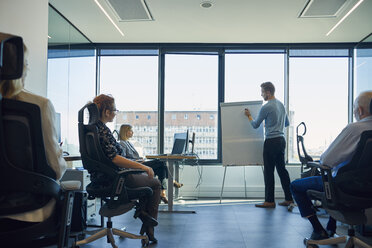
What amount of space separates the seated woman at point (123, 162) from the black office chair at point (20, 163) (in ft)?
3.56

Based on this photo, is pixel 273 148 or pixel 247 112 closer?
pixel 273 148

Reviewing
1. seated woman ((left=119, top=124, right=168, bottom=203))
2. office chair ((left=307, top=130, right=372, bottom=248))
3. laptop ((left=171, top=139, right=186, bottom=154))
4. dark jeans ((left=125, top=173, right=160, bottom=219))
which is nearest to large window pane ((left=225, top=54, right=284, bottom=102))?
laptop ((left=171, top=139, right=186, bottom=154))

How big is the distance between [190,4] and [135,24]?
1.06 m

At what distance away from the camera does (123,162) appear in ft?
8.28

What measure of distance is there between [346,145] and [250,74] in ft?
12.2

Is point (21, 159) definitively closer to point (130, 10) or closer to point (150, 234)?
point (150, 234)

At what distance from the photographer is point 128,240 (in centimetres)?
298

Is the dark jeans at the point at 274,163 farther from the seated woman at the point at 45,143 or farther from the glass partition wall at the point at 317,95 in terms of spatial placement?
the seated woman at the point at 45,143

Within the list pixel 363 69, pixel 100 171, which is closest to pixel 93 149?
pixel 100 171

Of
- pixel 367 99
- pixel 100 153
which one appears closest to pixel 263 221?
pixel 367 99

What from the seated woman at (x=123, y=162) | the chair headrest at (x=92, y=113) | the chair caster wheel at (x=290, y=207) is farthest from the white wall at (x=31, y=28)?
the chair caster wheel at (x=290, y=207)

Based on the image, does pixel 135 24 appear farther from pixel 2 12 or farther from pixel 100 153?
pixel 100 153

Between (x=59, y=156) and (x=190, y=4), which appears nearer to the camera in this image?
(x=59, y=156)

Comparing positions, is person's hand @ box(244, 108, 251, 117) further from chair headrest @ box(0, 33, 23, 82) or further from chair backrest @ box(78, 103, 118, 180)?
chair headrest @ box(0, 33, 23, 82)
